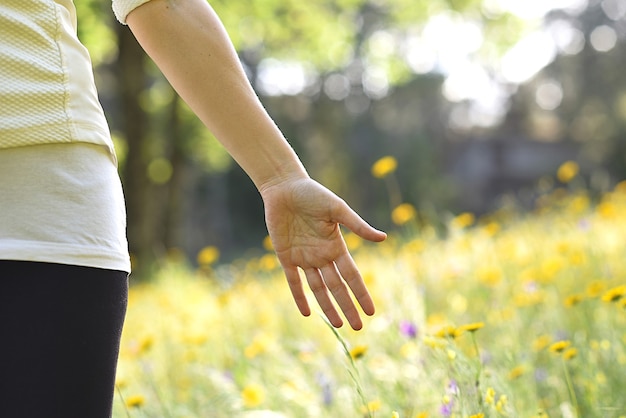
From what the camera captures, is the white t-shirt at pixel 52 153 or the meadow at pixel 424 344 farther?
the meadow at pixel 424 344

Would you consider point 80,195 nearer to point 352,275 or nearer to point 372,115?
point 352,275

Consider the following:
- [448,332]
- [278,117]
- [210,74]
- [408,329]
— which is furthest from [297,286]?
[278,117]

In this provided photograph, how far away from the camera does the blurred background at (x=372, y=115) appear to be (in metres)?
10.4

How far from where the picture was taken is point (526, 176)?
29312 mm

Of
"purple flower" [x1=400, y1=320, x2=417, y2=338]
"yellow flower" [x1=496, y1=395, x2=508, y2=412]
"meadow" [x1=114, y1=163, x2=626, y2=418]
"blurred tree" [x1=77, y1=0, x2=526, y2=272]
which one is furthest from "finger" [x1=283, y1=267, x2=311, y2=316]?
"blurred tree" [x1=77, y1=0, x2=526, y2=272]

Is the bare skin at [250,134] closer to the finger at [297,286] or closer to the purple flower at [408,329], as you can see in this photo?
the finger at [297,286]

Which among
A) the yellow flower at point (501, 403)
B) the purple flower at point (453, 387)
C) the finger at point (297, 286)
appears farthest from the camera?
the purple flower at point (453, 387)

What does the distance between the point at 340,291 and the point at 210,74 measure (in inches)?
16.7

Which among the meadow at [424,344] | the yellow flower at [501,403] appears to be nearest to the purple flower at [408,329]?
the meadow at [424,344]

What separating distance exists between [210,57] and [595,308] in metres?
2.42

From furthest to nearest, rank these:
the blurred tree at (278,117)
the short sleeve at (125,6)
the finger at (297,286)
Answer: the blurred tree at (278,117) → the finger at (297,286) → the short sleeve at (125,6)

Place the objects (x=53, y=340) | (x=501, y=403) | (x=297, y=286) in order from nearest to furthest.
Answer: (x=53, y=340) < (x=297, y=286) < (x=501, y=403)

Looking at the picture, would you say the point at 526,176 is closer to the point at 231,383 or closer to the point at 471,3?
the point at 471,3

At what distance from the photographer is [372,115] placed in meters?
26.7
